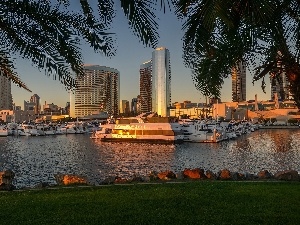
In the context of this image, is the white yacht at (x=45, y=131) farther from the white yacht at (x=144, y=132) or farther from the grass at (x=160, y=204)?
the grass at (x=160, y=204)

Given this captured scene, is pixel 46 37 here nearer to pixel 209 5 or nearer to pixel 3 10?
pixel 3 10

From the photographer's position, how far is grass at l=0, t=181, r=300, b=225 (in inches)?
401

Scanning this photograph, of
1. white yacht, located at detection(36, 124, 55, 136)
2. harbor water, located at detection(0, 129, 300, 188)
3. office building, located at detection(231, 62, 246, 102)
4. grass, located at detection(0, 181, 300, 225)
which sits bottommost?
harbor water, located at detection(0, 129, 300, 188)

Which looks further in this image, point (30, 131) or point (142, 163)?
point (30, 131)


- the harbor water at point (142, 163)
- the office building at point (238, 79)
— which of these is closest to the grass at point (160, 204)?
the office building at point (238, 79)

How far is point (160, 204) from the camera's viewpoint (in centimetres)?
1184

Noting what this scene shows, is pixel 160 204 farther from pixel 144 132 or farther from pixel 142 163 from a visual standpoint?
pixel 144 132

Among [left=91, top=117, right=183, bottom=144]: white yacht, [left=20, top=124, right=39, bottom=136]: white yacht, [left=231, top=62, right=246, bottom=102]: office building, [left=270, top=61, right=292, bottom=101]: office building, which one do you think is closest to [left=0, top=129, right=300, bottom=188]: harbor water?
[left=91, top=117, right=183, bottom=144]: white yacht

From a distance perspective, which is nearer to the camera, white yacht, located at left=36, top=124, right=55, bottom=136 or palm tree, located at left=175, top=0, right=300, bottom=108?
palm tree, located at left=175, top=0, right=300, bottom=108

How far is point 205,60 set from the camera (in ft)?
20.4

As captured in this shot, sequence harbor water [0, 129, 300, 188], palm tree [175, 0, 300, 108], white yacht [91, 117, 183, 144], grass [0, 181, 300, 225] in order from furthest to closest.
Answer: white yacht [91, 117, 183, 144] → harbor water [0, 129, 300, 188] → grass [0, 181, 300, 225] → palm tree [175, 0, 300, 108]

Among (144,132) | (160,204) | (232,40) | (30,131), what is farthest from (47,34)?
(30,131)

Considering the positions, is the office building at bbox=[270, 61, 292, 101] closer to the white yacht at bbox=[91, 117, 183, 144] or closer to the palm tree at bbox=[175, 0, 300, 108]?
the palm tree at bbox=[175, 0, 300, 108]

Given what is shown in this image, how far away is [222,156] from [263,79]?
46.4 meters
